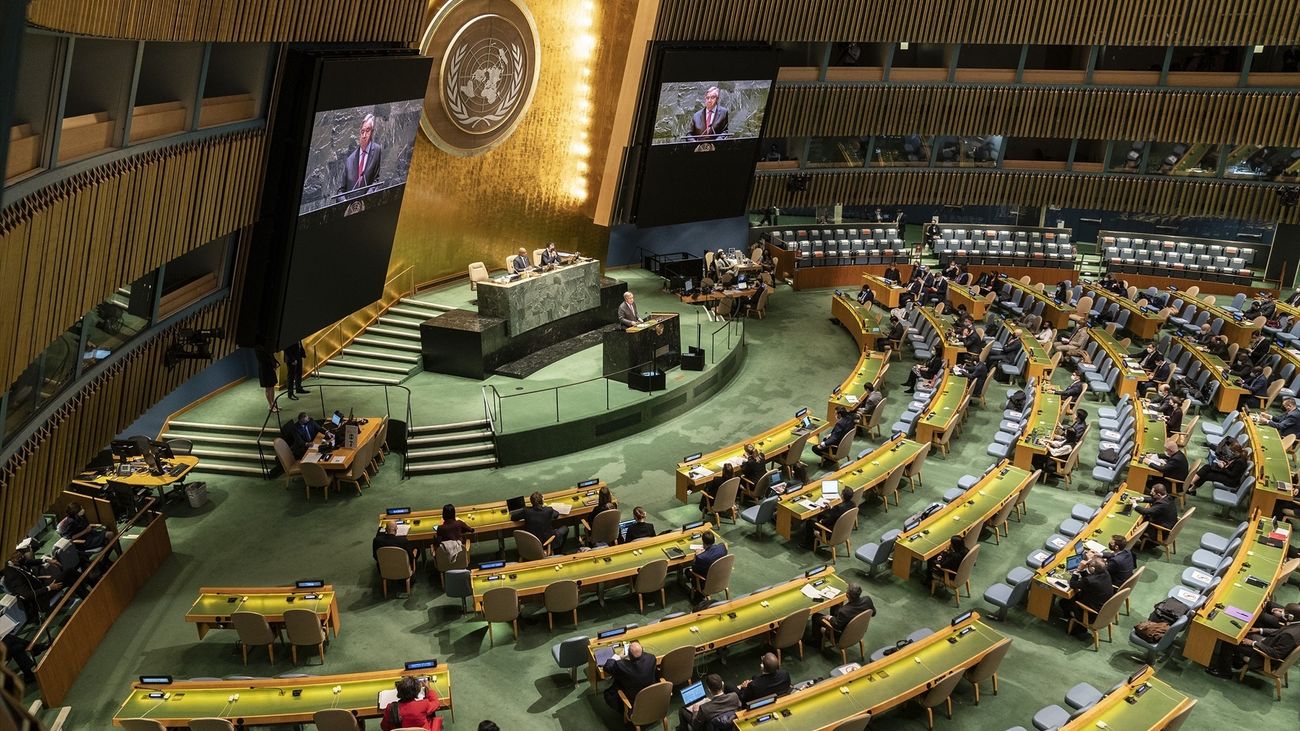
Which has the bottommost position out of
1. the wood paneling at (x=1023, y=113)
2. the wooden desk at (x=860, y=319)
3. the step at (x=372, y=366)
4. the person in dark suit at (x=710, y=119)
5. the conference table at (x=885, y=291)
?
the step at (x=372, y=366)

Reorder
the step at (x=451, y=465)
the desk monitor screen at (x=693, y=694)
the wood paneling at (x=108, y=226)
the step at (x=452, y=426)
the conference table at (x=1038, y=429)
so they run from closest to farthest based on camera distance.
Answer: the wood paneling at (x=108, y=226)
the desk monitor screen at (x=693, y=694)
the conference table at (x=1038, y=429)
the step at (x=451, y=465)
the step at (x=452, y=426)

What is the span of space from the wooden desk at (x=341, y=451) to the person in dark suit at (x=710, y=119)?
35.6 ft

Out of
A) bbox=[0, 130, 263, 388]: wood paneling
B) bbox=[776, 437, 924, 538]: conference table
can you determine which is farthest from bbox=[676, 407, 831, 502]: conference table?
bbox=[0, 130, 263, 388]: wood paneling

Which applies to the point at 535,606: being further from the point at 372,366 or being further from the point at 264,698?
the point at 372,366

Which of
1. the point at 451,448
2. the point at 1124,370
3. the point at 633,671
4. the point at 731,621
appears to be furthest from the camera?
the point at 1124,370

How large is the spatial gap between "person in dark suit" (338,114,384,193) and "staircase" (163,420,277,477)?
4.51m

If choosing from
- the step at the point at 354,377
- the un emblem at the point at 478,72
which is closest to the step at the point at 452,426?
the step at the point at 354,377

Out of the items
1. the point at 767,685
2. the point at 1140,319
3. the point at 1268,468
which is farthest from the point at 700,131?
the point at 767,685

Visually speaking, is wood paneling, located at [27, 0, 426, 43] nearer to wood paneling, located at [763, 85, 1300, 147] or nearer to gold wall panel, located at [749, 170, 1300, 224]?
wood paneling, located at [763, 85, 1300, 147]

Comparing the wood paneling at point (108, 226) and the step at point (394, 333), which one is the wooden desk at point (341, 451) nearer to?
the wood paneling at point (108, 226)

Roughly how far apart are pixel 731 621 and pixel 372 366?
10.7 metres

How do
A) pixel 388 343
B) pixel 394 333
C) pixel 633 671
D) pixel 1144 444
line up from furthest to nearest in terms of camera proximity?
pixel 394 333 < pixel 388 343 < pixel 1144 444 < pixel 633 671

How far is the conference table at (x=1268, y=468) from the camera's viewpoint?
14289 mm

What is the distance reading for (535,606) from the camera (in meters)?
12.4
